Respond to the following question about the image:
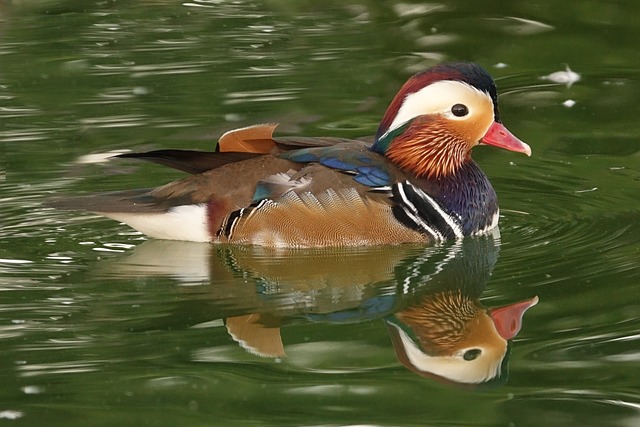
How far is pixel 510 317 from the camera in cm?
627

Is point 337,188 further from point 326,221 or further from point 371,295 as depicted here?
point 371,295

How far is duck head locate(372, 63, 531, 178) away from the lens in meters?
7.56

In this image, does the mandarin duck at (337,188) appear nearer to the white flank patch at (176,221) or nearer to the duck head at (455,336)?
the white flank patch at (176,221)

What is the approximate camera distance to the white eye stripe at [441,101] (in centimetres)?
753

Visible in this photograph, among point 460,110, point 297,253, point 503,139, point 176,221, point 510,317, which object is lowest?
point 297,253

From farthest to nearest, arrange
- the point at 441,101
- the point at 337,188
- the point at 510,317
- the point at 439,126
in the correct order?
the point at 439,126
the point at 441,101
the point at 337,188
the point at 510,317

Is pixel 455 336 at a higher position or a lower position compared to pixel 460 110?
lower

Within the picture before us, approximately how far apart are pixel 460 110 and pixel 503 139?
0.87 feet

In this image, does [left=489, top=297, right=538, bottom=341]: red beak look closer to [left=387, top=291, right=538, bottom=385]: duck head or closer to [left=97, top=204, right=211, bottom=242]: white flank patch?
[left=387, top=291, right=538, bottom=385]: duck head

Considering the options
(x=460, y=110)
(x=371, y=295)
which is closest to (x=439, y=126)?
(x=460, y=110)

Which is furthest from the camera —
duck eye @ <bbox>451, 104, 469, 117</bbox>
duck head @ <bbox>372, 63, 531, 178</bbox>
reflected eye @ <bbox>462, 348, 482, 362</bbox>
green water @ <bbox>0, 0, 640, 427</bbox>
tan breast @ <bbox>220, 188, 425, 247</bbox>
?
duck eye @ <bbox>451, 104, 469, 117</bbox>

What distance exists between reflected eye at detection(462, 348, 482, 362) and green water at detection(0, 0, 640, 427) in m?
0.18

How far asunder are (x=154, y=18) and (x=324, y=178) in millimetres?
5697

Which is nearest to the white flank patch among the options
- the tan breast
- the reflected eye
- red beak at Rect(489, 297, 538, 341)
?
the tan breast
